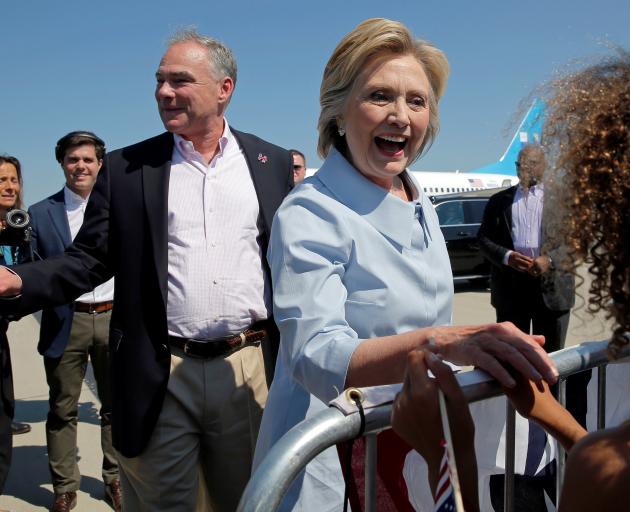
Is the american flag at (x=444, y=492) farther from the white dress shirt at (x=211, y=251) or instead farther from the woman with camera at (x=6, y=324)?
the woman with camera at (x=6, y=324)

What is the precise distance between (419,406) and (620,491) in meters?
0.31

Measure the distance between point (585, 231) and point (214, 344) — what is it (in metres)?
1.58

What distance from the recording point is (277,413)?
5.42 ft

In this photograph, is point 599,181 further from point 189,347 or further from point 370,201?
point 189,347

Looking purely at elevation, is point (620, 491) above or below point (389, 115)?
below

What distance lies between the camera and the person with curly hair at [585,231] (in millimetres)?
1017

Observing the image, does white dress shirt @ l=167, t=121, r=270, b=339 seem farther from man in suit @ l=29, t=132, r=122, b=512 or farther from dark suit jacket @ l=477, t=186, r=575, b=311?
dark suit jacket @ l=477, t=186, r=575, b=311

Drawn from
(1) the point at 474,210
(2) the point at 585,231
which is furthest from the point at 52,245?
(1) the point at 474,210

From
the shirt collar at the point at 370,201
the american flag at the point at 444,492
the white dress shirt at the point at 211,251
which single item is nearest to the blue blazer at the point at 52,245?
the white dress shirt at the point at 211,251

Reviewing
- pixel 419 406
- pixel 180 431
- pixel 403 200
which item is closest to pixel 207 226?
pixel 180 431

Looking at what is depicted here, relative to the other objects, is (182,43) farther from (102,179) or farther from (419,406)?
(419,406)

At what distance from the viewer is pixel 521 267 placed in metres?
5.02

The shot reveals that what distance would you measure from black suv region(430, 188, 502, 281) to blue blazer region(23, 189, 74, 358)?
30.4ft

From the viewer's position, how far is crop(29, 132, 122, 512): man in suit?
394cm
